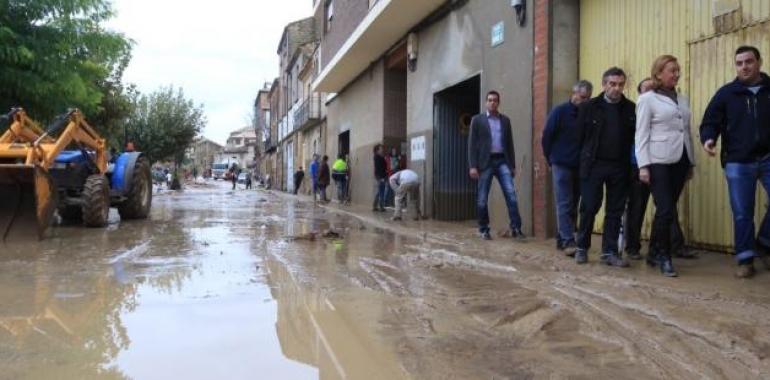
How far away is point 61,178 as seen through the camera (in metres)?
9.84

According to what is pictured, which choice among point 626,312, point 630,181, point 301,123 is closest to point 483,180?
point 630,181

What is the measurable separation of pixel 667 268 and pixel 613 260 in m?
0.56

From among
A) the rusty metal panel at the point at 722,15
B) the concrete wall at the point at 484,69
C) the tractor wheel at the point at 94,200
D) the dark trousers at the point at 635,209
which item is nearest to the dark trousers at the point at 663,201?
the dark trousers at the point at 635,209

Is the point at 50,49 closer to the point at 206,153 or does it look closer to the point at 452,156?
the point at 452,156

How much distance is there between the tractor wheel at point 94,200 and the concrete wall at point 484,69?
562 centimetres

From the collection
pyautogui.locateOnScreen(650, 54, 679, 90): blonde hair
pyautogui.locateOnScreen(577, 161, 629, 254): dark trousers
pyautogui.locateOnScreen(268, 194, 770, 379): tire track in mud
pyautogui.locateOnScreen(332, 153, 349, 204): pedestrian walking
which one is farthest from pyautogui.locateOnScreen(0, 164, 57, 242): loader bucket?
pyautogui.locateOnScreen(332, 153, 349, 204): pedestrian walking

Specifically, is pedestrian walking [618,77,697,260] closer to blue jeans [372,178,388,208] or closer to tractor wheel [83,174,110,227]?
tractor wheel [83,174,110,227]

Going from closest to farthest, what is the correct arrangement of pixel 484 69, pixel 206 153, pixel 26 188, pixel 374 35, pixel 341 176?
1. pixel 26 188
2. pixel 484 69
3. pixel 374 35
4. pixel 341 176
5. pixel 206 153

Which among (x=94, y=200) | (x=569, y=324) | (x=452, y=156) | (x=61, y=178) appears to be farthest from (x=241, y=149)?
(x=569, y=324)

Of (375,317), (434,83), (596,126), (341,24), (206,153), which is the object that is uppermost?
(206,153)

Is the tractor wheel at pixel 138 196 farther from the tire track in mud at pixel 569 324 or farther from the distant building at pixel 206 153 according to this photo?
the distant building at pixel 206 153

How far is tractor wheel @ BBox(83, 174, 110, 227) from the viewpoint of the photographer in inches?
371

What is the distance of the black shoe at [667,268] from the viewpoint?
4887 millimetres

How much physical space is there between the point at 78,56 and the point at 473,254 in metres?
9.34
